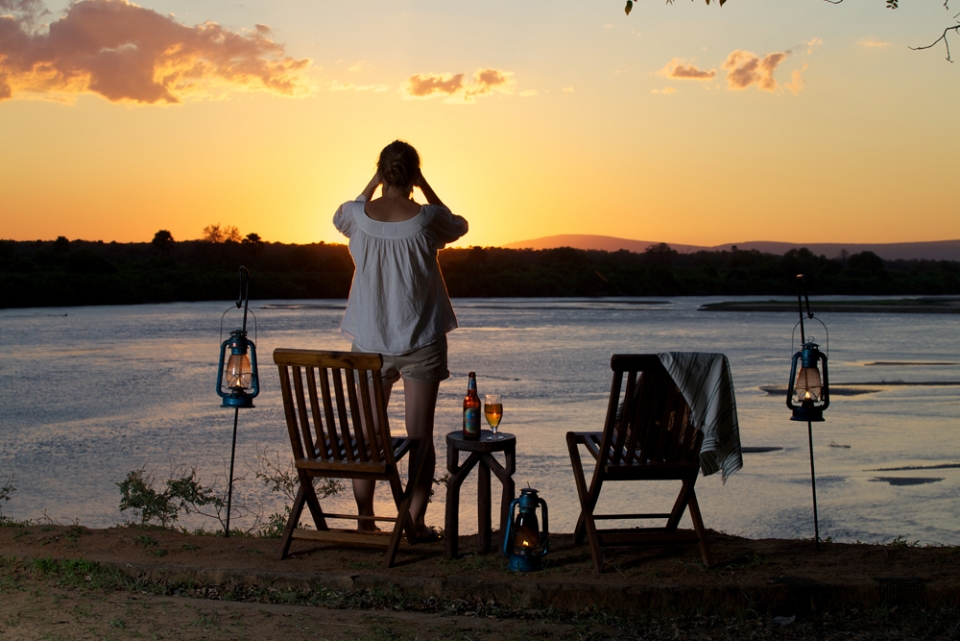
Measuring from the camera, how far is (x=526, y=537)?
3.79 meters

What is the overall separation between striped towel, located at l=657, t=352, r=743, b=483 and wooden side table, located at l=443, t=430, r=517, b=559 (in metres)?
0.79

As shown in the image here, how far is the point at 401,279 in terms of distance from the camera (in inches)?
156

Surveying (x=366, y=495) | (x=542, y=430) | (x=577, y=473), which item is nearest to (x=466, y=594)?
(x=577, y=473)

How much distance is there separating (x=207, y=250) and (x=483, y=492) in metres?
71.3

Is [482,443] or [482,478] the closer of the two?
[482,443]

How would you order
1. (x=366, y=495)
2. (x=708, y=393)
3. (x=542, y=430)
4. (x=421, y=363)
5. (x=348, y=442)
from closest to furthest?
1. (x=708, y=393)
2. (x=348, y=442)
3. (x=421, y=363)
4. (x=366, y=495)
5. (x=542, y=430)

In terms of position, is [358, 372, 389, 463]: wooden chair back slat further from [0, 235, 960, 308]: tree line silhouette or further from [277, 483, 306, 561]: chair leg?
[0, 235, 960, 308]: tree line silhouette

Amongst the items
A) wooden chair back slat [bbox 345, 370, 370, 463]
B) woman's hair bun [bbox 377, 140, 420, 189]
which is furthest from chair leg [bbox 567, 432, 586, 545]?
woman's hair bun [bbox 377, 140, 420, 189]

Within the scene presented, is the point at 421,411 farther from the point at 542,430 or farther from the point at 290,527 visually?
the point at 542,430

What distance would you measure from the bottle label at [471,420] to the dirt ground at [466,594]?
552mm

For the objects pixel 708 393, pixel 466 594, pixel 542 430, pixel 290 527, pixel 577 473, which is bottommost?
pixel 542 430

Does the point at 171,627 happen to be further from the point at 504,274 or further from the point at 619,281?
the point at 619,281

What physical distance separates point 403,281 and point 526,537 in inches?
48.2

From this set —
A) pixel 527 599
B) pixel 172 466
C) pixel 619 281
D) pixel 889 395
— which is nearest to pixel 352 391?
pixel 527 599
